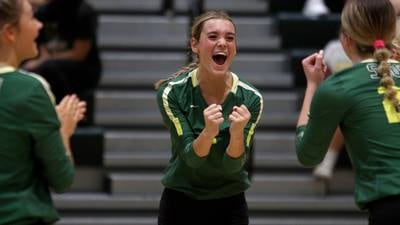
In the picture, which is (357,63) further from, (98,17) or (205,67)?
(98,17)

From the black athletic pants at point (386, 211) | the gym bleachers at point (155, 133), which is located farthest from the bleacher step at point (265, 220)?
the black athletic pants at point (386, 211)

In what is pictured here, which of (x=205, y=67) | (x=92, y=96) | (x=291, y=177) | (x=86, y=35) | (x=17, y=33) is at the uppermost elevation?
(x=17, y=33)

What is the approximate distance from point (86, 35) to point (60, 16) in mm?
283

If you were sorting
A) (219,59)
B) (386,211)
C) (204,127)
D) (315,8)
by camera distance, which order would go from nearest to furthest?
(386,211) → (204,127) → (219,59) → (315,8)

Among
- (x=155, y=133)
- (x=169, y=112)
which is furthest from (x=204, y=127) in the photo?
(x=155, y=133)

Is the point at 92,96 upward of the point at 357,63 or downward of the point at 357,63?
downward

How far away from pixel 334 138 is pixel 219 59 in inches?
114

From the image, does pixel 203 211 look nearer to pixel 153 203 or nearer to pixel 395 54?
pixel 395 54

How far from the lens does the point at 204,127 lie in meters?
4.18

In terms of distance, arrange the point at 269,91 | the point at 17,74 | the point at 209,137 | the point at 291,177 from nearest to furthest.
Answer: the point at 17,74 < the point at 209,137 < the point at 291,177 < the point at 269,91

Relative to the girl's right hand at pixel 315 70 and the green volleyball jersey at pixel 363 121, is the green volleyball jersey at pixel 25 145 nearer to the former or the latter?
the green volleyball jersey at pixel 363 121

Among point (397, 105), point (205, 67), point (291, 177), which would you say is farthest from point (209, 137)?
point (291, 177)

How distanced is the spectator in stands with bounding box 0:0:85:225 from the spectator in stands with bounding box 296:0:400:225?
98 centimetres

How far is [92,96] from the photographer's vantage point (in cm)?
737
